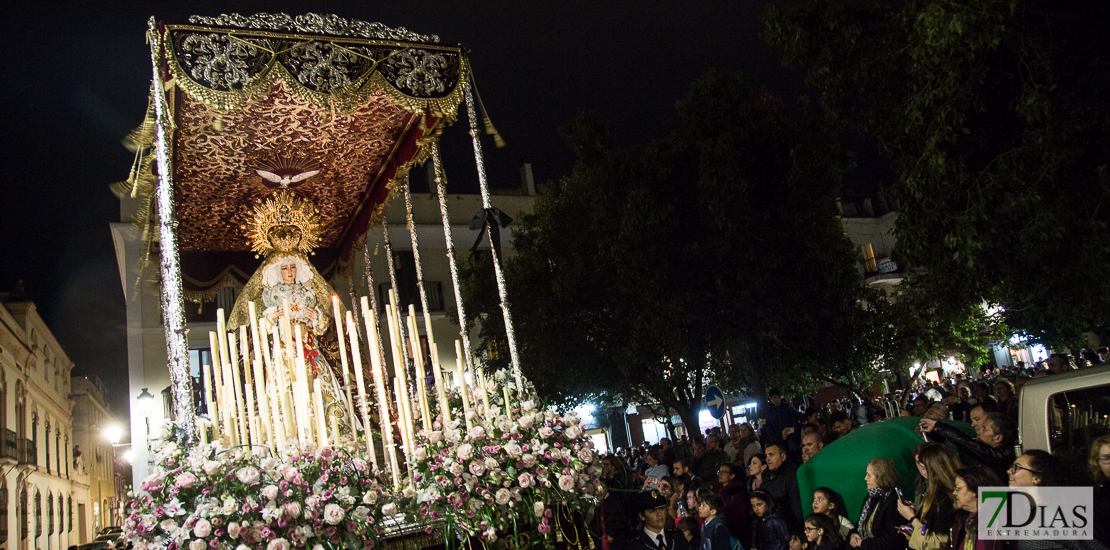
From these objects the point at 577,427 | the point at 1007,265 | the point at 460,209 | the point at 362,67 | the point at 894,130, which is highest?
the point at 460,209

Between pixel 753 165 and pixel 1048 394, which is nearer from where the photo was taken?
pixel 1048 394

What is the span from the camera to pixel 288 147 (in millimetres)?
7680

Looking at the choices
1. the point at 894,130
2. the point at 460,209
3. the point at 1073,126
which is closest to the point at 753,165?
the point at 894,130

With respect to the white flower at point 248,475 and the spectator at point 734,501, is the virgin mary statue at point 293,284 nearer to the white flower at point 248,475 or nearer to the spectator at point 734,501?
the spectator at point 734,501

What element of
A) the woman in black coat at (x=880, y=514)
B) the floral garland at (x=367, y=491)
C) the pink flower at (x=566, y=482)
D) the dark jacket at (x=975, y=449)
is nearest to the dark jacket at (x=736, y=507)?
the woman in black coat at (x=880, y=514)

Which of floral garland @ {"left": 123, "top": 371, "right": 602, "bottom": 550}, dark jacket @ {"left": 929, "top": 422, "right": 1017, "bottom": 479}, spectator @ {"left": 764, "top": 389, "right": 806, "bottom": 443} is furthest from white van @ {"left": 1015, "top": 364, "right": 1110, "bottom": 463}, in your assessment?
spectator @ {"left": 764, "top": 389, "right": 806, "bottom": 443}

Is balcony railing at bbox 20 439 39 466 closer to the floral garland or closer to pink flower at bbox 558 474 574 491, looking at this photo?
the floral garland

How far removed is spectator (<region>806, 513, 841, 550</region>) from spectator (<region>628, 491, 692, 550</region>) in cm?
82

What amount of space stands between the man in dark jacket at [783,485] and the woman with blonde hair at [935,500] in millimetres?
1399

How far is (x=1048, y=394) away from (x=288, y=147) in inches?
260

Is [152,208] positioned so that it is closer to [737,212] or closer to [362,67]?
[362,67]

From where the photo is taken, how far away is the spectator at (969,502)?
3.57m

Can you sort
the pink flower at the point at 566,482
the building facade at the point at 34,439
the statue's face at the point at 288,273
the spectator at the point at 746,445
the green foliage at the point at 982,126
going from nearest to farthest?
the pink flower at the point at 566,482
the green foliage at the point at 982,126
the statue's face at the point at 288,273
the spectator at the point at 746,445
the building facade at the point at 34,439

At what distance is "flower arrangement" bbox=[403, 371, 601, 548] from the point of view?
4160 millimetres
